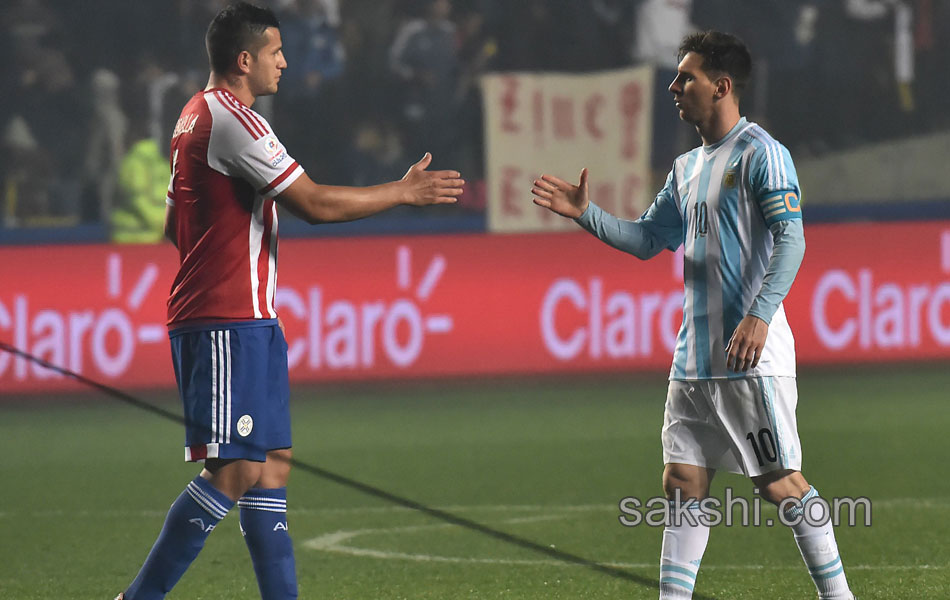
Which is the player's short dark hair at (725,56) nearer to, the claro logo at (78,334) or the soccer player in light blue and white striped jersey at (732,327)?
the soccer player in light blue and white striped jersey at (732,327)

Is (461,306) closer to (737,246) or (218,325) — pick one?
(737,246)

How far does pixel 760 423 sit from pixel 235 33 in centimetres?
165

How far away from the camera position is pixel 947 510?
6238mm

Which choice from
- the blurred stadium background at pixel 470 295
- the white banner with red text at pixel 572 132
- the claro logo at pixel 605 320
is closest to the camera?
the blurred stadium background at pixel 470 295

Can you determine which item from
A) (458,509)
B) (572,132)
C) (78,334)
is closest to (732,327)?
(458,509)

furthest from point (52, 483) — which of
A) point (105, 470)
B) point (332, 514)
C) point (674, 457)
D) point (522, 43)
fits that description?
point (522, 43)

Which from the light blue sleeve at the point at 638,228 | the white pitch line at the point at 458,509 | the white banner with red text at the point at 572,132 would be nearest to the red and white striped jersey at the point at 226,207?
the light blue sleeve at the point at 638,228

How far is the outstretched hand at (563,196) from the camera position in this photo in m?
4.09

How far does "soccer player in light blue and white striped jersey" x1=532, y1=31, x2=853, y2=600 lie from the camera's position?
3717 millimetres

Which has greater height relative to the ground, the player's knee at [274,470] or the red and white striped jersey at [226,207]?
the red and white striped jersey at [226,207]

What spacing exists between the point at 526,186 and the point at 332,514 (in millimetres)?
4920

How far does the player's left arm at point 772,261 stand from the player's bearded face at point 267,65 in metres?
1.26

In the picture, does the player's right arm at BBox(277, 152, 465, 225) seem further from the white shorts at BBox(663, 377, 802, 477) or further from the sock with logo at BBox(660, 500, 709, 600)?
the sock with logo at BBox(660, 500, 709, 600)

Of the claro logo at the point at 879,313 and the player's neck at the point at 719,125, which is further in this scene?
the claro logo at the point at 879,313
